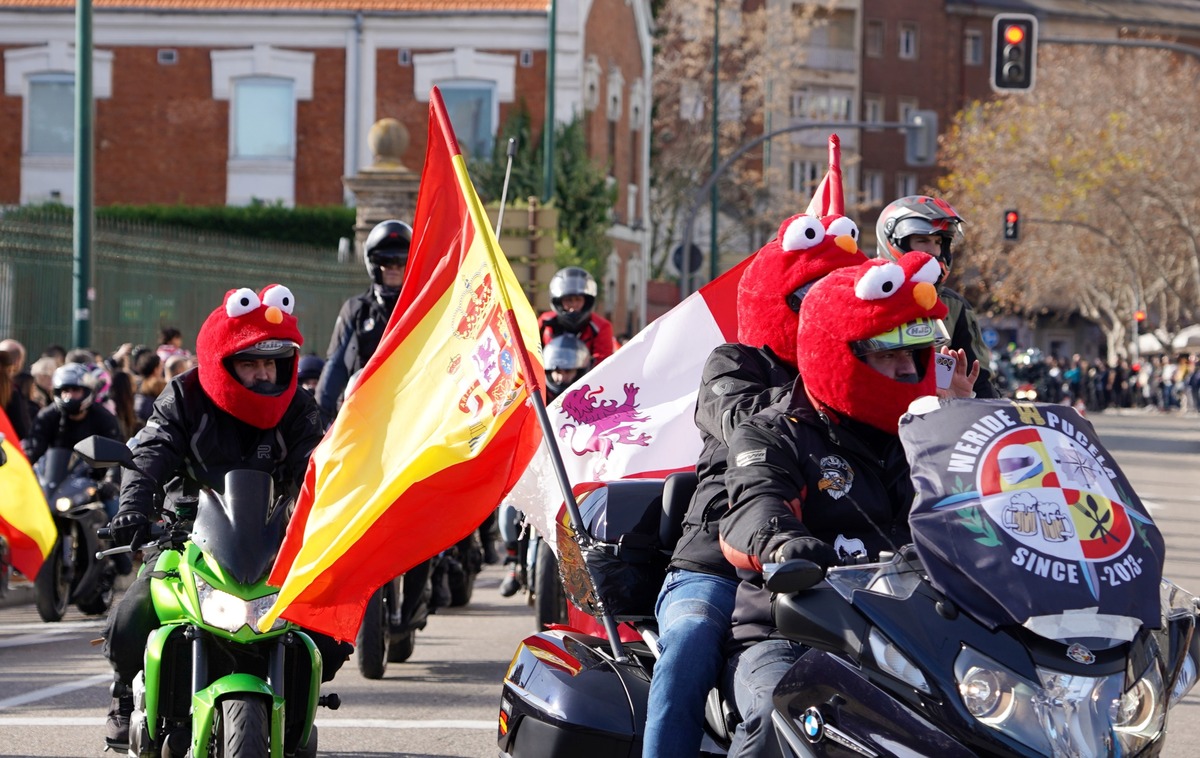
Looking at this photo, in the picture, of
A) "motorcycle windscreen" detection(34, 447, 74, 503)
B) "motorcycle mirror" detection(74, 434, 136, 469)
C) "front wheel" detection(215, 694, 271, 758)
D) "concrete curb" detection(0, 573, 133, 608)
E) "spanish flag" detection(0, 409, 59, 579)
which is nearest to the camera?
"front wheel" detection(215, 694, 271, 758)

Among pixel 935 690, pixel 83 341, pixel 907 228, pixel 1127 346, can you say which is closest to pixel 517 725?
pixel 935 690

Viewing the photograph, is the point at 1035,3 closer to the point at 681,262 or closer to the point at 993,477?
the point at 681,262

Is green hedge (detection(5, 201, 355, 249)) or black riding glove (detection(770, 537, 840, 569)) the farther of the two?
green hedge (detection(5, 201, 355, 249))

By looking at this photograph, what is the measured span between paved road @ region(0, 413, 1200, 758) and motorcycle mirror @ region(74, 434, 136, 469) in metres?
1.88

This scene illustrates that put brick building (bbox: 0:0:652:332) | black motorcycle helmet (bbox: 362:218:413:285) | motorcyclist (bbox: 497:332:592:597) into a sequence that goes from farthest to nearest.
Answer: brick building (bbox: 0:0:652:332), motorcyclist (bbox: 497:332:592:597), black motorcycle helmet (bbox: 362:218:413:285)

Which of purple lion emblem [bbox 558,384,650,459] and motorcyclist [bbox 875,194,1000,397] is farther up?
motorcyclist [bbox 875,194,1000,397]

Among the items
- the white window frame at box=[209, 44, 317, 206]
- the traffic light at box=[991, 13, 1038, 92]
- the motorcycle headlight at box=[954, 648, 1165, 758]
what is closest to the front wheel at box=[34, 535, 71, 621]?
the motorcycle headlight at box=[954, 648, 1165, 758]

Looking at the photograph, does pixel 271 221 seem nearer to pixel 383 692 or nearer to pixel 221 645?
pixel 383 692

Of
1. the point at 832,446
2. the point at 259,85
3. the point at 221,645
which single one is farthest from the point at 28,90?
the point at 832,446

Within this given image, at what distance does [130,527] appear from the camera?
18.9 feet

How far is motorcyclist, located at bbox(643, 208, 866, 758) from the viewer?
4.41m

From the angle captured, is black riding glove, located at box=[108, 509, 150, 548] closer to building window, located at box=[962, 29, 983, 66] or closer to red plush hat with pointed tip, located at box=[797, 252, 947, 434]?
red plush hat with pointed tip, located at box=[797, 252, 947, 434]

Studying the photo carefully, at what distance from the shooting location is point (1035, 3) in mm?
81188

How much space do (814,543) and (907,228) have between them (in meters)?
3.71
